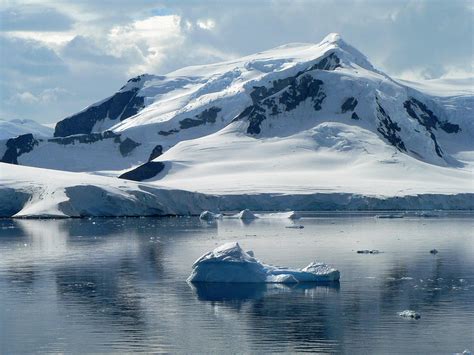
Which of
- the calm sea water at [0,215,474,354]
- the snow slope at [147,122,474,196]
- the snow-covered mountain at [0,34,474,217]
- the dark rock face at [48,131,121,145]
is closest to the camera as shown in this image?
the calm sea water at [0,215,474,354]

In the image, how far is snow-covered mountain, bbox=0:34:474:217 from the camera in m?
135

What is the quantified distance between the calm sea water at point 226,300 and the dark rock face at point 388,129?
101609 mm

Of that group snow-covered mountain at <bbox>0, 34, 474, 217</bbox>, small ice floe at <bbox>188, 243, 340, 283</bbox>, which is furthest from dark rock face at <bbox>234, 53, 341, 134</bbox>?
small ice floe at <bbox>188, 243, 340, 283</bbox>

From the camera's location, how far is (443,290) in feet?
127

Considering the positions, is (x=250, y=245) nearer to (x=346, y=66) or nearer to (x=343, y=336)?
(x=343, y=336)

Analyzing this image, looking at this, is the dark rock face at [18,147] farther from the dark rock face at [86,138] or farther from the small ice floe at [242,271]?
the small ice floe at [242,271]

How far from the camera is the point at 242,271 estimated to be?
40.1 metres

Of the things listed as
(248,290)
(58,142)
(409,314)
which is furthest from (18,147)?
(409,314)

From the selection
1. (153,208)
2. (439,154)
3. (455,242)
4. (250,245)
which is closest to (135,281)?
(250,245)

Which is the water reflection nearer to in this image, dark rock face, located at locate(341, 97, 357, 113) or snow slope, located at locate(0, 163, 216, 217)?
snow slope, located at locate(0, 163, 216, 217)

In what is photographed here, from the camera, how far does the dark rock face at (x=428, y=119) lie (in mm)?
188025

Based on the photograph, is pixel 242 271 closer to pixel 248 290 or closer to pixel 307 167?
pixel 248 290

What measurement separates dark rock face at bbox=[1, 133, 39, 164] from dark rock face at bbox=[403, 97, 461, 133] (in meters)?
74.6

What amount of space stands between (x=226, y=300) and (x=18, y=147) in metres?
162
